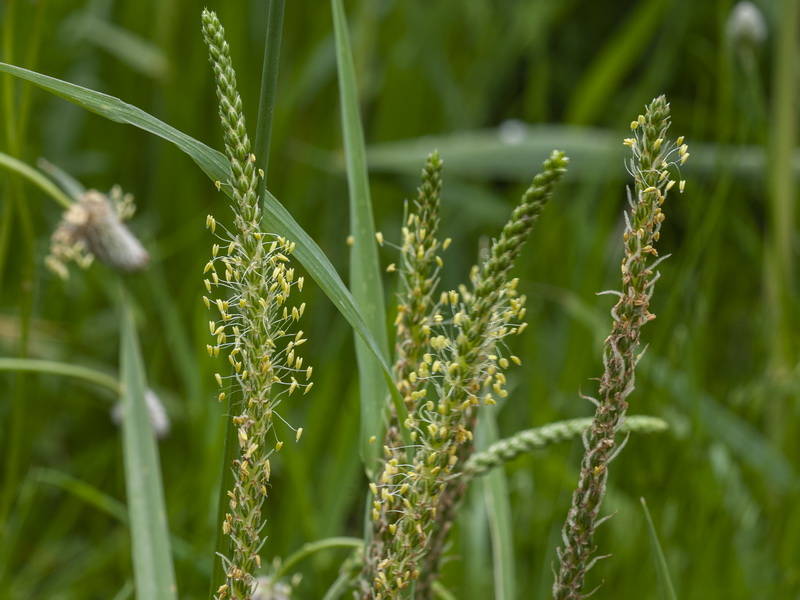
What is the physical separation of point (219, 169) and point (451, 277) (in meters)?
1.51

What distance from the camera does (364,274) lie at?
0.63 metres

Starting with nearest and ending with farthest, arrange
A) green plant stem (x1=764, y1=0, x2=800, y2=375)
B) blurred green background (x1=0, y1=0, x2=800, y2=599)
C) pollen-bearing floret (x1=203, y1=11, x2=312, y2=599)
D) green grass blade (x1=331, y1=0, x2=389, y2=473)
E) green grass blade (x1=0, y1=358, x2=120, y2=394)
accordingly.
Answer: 1. pollen-bearing floret (x1=203, y1=11, x2=312, y2=599)
2. green grass blade (x1=331, y1=0, x2=389, y2=473)
3. green grass blade (x1=0, y1=358, x2=120, y2=394)
4. blurred green background (x1=0, y1=0, x2=800, y2=599)
5. green plant stem (x1=764, y1=0, x2=800, y2=375)

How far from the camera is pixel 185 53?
2.23 metres

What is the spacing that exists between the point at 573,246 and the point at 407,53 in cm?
70

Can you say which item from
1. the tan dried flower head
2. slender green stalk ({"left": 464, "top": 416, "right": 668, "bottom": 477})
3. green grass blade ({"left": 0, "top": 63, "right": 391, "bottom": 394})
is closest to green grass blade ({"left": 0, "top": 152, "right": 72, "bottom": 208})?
the tan dried flower head

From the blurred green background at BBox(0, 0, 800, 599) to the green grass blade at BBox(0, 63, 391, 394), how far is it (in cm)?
39

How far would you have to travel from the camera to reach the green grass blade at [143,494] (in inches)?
25.5

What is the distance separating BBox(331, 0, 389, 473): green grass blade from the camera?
617mm

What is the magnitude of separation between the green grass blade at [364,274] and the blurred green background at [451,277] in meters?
0.35

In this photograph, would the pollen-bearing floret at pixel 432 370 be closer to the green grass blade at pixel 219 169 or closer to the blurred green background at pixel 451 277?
the green grass blade at pixel 219 169

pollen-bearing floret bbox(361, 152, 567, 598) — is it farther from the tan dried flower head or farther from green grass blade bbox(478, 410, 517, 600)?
the tan dried flower head

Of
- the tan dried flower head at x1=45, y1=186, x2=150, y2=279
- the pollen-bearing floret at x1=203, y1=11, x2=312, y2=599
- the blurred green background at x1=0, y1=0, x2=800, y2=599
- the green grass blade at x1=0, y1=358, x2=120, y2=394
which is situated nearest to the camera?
the pollen-bearing floret at x1=203, y1=11, x2=312, y2=599

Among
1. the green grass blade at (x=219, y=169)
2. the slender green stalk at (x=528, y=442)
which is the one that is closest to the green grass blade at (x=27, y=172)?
the green grass blade at (x=219, y=169)

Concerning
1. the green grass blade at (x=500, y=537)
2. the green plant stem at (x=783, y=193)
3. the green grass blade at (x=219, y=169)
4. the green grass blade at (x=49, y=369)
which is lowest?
the green grass blade at (x=500, y=537)
